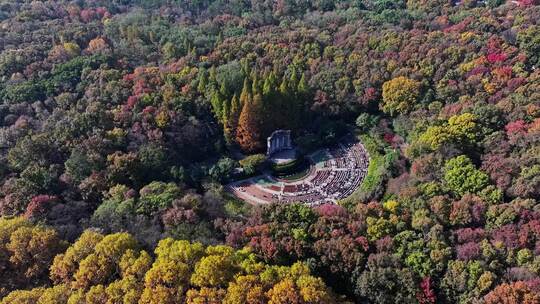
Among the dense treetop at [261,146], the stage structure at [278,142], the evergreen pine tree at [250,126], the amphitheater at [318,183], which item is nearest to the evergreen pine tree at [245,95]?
the dense treetop at [261,146]

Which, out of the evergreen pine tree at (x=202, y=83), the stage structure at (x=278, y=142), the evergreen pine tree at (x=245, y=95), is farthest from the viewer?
the evergreen pine tree at (x=202, y=83)

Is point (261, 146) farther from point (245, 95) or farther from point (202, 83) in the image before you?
point (202, 83)

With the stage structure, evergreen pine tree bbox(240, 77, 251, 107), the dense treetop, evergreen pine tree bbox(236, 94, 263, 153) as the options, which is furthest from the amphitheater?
evergreen pine tree bbox(240, 77, 251, 107)

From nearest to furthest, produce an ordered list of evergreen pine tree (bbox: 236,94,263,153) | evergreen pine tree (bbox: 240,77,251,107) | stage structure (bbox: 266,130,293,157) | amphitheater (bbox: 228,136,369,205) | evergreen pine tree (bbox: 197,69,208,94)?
1. amphitheater (bbox: 228,136,369,205)
2. evergreen pine tree (bbox: 236,94,263,153)
3. evergreen pine tree (bbox: 240,77,251,107)
4. stage structure (bbox: 266,130,293,157)
5. evergreen pine tree (bbox: 197,69,208,94)

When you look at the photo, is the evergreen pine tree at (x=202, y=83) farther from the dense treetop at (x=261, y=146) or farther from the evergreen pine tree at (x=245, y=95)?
the evergreen pine tree at (x=245, y=95)

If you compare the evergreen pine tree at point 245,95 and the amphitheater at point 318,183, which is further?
the evergreen pine tree at point 245,95

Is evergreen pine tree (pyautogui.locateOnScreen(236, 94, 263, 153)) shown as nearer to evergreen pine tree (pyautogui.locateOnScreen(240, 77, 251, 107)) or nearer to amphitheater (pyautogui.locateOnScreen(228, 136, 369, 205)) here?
evergreen pine tree (pyautogui.locateOnScreen(240, 77, 251, 107))

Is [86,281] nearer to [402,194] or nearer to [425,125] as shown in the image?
[402,194]

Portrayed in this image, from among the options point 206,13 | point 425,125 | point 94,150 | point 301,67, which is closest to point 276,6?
point 206,13

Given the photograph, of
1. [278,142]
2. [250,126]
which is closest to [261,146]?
[278,142]
